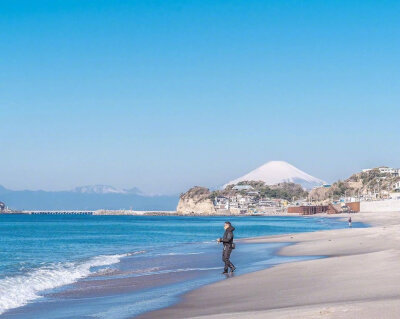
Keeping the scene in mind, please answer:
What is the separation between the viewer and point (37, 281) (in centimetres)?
2008

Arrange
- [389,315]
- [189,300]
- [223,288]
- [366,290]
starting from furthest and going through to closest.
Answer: [223,288] < [189,300] < [366,290] < [389,315]

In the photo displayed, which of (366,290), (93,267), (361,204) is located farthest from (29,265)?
(361,204)

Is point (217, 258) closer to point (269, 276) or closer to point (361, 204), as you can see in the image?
point (269, 276)

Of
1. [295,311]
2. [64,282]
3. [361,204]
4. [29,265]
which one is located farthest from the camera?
[361,204]

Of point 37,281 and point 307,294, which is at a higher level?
point 307,294

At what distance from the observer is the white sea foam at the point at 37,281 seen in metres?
15.8

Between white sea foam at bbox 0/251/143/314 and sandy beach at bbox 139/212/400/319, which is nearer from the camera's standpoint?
sandy beach at bbox 139/212/400/319

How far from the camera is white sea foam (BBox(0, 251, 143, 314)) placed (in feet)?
52.0

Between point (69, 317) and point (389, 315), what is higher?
point (389, 315)

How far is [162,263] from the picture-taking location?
2652cm

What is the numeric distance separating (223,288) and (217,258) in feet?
40.3

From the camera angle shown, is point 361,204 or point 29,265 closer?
point 29,265

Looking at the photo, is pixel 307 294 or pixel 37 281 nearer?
pixel 307 294

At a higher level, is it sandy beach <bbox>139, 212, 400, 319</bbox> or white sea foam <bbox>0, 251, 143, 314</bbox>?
sandy beach <bbox>139, 212, 400, 319</bbox>
